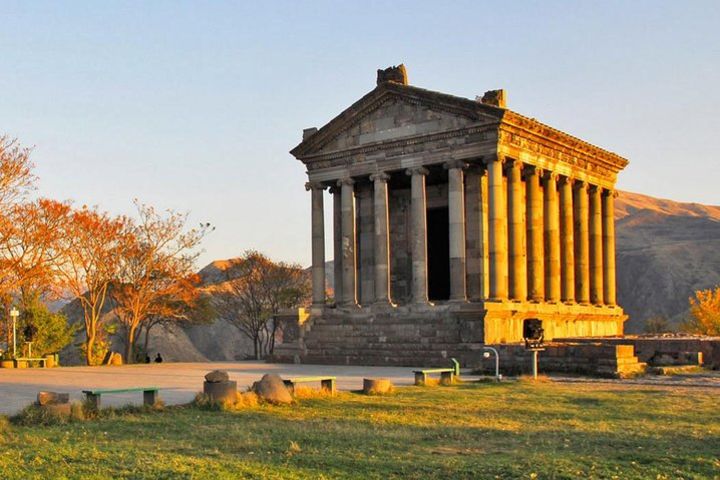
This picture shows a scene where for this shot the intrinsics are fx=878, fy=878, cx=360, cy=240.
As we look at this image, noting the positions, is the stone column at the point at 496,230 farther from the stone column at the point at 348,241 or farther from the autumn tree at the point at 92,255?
the autumn tree at the point at 92,255

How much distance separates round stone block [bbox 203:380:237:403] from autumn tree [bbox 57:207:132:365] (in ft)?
118

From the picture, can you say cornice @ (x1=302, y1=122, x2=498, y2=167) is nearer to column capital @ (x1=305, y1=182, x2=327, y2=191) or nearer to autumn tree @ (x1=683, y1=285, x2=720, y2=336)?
column capital @ (x1=305, y1=182, x2=327, y2=191)

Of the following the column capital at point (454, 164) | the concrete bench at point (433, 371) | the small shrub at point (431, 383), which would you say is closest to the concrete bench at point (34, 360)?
the column capital at point (454, 164)

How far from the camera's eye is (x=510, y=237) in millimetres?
43062

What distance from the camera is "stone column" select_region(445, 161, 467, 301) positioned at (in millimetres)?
41344

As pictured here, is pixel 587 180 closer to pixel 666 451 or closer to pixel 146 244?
pixel 146 244

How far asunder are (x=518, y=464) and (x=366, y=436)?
134 inches

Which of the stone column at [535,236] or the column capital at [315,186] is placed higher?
the column capital at [315,186]

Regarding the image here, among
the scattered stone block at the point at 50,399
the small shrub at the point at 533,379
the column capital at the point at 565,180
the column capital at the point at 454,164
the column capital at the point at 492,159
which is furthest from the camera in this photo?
the column capital at the point at 565,180

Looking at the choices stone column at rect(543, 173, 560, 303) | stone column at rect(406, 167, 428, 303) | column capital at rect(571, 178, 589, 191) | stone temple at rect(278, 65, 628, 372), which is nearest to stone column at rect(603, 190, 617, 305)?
stone temple at rect(278, 65, 628, 372)

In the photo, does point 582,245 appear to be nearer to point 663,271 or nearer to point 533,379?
point 533,379

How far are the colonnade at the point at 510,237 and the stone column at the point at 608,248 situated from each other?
0.06 meters

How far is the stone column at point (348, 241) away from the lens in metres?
45.8

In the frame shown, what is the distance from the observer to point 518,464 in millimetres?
11531
